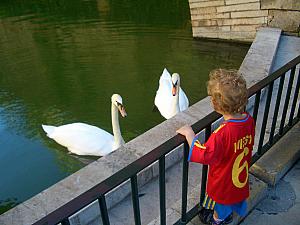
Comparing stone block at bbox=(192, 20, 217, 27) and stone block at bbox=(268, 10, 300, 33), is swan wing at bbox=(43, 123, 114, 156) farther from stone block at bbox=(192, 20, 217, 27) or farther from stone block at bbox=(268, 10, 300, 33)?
stone block at bbox=(192, 20, 217, 27)

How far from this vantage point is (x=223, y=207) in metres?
2.36

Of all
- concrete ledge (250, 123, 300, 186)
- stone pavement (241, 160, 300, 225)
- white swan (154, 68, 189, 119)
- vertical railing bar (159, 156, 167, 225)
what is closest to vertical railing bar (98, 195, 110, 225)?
vertical railing bar (159, 156, 167, 225)

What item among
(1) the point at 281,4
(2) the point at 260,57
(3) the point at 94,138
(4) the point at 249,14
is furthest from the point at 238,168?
(4) the point at 249,14

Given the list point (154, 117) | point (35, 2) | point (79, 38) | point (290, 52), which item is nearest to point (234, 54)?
point (290, 52)

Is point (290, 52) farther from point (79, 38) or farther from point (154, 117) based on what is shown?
point (79, 38)

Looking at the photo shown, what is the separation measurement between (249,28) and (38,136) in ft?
19.7

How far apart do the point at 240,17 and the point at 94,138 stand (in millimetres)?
5812

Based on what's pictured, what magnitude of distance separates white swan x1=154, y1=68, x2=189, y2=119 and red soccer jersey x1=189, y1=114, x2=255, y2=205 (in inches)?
136

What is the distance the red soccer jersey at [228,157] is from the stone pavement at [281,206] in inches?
18.3

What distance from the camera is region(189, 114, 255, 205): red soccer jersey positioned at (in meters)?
2.01

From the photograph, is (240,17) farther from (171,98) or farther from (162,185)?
(162,185)

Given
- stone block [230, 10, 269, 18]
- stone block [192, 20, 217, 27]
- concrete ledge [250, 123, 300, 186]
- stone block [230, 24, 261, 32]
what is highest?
stone block [230, 10, 269, 18]

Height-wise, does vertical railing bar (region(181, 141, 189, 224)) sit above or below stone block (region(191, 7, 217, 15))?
below

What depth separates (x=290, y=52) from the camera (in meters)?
6.94
